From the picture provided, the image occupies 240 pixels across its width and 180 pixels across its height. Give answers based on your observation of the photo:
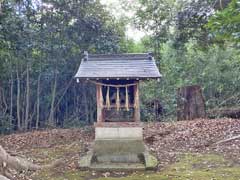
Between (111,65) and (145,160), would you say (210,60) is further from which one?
(145,160)

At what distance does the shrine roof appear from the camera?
26.0ft

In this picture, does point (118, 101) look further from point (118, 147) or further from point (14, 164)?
point (14, 164)

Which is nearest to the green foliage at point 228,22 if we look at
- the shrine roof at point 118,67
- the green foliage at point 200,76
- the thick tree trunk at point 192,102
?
the shrine roof at point 118,67

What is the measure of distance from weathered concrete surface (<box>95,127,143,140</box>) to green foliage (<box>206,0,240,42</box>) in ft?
16.1

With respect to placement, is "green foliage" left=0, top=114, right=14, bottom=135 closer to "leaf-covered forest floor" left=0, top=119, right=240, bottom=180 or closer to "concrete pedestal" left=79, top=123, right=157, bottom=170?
"leaf-covered forest floor" left=0, top=119, right=240, bottom=180

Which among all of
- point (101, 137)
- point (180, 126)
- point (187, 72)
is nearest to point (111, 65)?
point (101, 137)

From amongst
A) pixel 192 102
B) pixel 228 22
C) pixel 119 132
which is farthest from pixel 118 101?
pixel 228 22

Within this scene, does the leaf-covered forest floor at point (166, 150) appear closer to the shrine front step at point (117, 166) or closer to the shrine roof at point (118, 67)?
the shrine front step at point (117, 166)

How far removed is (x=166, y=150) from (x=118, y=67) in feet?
7.80

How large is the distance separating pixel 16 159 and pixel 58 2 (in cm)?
681

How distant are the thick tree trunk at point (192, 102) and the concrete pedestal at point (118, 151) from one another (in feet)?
13.7

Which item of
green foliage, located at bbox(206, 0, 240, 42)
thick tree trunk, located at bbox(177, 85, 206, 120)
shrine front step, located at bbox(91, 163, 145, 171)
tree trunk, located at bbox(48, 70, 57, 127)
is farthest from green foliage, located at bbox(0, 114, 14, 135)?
green foliage, located at bbox(206, 0, 240, 42)

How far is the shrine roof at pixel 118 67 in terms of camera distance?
7.92 m

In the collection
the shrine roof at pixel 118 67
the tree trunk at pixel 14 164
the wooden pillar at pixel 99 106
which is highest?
the shrine roof at pixel 118 67
